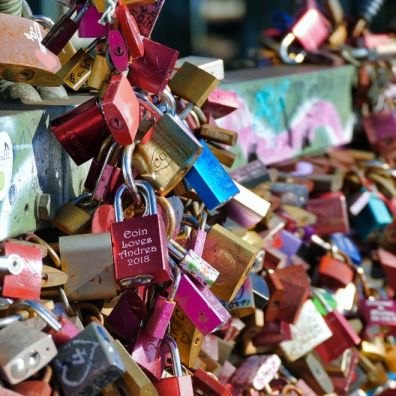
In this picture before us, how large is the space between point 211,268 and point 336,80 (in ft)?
7.29

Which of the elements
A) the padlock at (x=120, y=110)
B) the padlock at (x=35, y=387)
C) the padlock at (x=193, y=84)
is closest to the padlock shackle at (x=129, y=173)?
the padlock at (x=120, y=110)

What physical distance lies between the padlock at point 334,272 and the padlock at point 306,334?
1.07 ft

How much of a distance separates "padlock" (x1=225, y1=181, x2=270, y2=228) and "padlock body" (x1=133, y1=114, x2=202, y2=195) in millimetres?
403

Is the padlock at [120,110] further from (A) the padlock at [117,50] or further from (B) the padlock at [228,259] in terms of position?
(B) the padlock at [228,259]

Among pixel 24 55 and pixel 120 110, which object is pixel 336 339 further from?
pixel 24 55

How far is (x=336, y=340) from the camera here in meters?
2.59

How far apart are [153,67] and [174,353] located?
0.63 m

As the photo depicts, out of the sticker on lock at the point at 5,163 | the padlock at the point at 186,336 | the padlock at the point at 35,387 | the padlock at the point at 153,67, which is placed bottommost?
the padlock at the point at 186,336

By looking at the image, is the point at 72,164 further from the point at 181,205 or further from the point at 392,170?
the point at 392,170

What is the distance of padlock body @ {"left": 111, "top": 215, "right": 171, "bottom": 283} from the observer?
1669 mm

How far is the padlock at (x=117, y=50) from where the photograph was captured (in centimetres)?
178

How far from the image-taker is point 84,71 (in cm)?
205

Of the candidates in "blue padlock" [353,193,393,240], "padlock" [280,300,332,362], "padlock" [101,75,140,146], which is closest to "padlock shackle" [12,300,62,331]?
"padlock" [101,75,140,146]

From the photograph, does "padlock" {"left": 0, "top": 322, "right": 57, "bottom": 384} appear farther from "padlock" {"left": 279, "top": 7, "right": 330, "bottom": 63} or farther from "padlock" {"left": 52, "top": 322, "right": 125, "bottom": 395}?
"padlock" {"left": 279, "top": 7, "right": 330, "bottom": 63}
